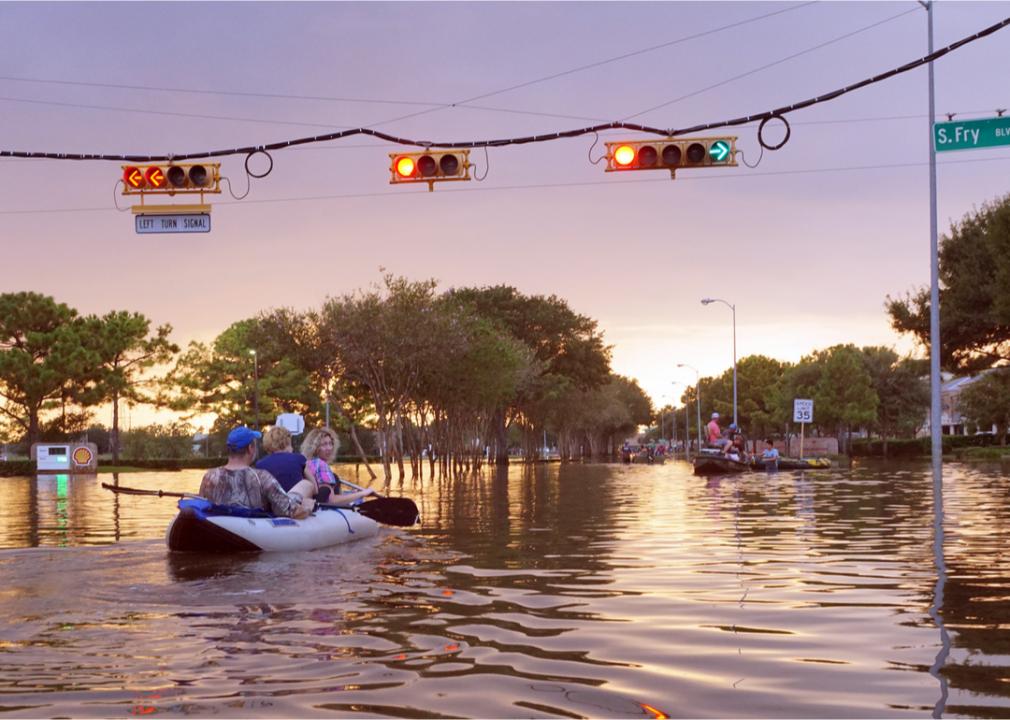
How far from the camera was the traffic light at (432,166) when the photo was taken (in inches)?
819

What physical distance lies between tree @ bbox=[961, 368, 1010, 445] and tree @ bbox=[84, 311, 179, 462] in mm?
56292

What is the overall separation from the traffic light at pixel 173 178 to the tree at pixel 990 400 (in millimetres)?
58498

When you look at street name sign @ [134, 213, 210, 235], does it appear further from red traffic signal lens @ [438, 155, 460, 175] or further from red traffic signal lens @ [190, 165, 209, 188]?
red traffic signal lens @ [438, 155, 460, 175]

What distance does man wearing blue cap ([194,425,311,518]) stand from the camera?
14.6m

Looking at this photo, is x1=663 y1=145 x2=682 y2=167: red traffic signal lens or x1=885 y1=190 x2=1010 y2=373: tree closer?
x1=663 y1=145 x2=682 y2=167: red traffic signal lens

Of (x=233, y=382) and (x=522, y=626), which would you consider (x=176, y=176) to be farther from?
(x=233, y=382)

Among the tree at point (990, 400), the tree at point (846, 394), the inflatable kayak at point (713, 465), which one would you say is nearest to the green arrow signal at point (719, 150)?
the inflatable kayak at point (713, 465)

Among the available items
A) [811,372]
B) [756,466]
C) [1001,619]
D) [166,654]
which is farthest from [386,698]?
[811,372]

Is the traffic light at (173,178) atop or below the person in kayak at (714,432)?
atop

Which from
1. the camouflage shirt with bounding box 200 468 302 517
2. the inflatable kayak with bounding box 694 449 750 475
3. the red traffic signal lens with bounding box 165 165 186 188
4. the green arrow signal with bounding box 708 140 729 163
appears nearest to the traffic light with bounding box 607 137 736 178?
the green arrow signal with bounding box 708 140 729 163

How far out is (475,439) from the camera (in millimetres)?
72750

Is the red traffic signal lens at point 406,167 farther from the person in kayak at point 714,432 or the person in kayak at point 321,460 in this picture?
the person in kayak at point 714,432

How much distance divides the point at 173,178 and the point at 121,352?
68360mm

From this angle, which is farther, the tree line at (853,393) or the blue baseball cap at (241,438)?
the tree line at (853,393)
